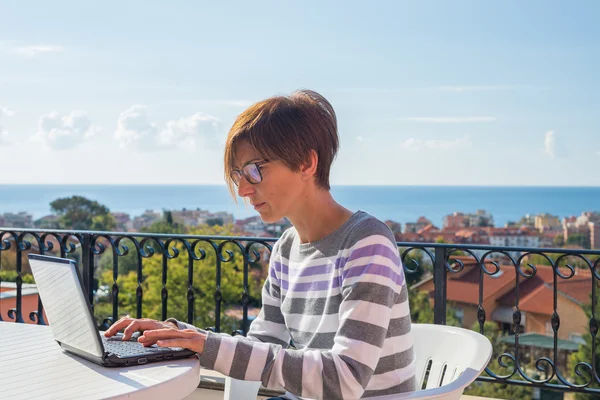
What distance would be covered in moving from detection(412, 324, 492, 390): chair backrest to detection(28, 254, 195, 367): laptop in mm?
575

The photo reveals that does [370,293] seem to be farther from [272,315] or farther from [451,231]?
[451,231]

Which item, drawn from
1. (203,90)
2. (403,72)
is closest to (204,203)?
(203,90)

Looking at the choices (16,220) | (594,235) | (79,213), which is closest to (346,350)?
(79,213)

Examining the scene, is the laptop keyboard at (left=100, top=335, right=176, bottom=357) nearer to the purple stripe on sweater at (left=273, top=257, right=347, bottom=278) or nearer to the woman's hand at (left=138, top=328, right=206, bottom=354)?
the woman's hand at (left=138, top=328, right=206, bottom=354)

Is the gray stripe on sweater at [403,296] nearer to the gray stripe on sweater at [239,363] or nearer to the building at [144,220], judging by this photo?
the gray stripe on sweater at [239,363]

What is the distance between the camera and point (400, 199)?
99.8m

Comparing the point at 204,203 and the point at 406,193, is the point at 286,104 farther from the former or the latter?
the point at 406,193

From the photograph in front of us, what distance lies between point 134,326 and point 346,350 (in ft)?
1.49

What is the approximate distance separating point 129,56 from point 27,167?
26.7m

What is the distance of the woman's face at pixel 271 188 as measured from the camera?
4.64ft

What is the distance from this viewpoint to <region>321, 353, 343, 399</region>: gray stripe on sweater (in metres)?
1.25

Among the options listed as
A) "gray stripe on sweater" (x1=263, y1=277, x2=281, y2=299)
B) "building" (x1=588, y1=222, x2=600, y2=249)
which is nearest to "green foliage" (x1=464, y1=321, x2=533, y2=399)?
"building" (x1=588, y1=222, x2=600, y2=249)

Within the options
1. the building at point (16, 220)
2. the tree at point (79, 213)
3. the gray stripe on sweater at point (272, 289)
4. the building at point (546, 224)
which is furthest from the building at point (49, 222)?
the gray stripe on sweater at point (272, 289)

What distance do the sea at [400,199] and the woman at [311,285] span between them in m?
61.0
